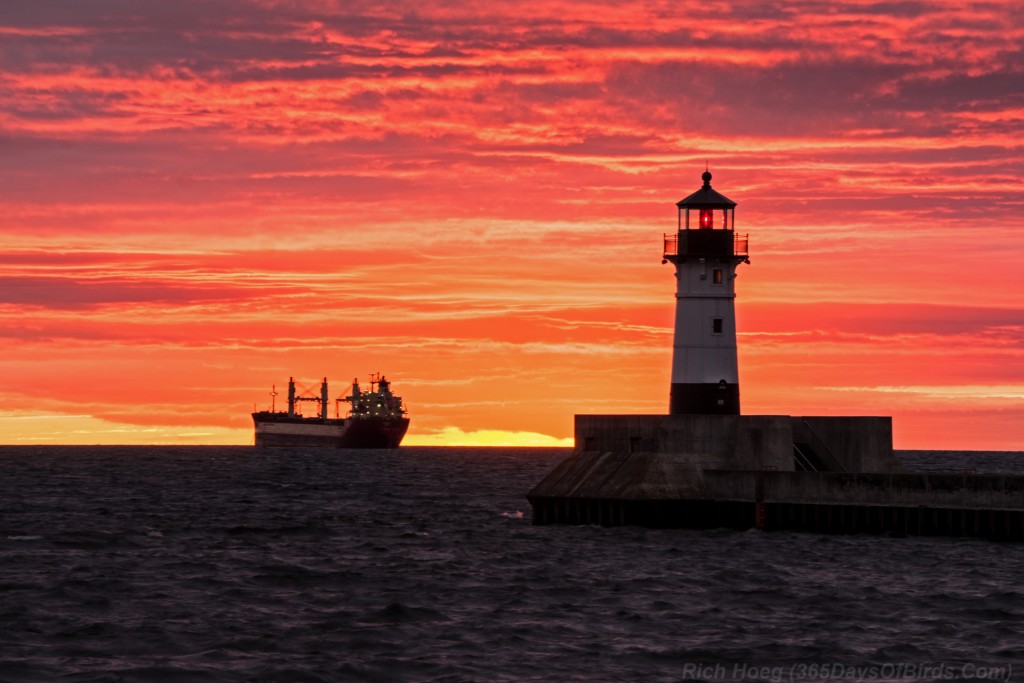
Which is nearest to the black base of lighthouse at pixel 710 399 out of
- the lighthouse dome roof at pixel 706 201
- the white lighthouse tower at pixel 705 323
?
the white lighthouse tower at pixel 705 323

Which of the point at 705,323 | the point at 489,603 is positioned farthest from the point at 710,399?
the point at 489,603

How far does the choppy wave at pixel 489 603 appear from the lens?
87.0 ft

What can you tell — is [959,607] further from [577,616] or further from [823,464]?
[823,464]

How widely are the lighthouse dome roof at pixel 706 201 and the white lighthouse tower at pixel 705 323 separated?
→ 1.05m

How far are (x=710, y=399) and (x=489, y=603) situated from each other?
19588 mm

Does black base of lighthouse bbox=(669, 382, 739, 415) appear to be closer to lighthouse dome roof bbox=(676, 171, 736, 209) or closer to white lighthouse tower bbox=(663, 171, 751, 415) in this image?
white lighthouse tower bbox=(663, 171, 751, 415)

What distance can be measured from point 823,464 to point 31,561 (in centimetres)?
2629

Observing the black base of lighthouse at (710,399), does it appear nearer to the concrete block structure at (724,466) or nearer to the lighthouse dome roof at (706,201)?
the concrete block structure at (724,466)

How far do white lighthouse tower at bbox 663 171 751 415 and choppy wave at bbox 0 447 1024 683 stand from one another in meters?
5.95

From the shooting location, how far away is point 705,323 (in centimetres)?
5166

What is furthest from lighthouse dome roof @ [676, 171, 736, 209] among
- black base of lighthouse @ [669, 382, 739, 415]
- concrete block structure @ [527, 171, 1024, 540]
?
black base of lighthouse @ [669, 382, 739, 415]

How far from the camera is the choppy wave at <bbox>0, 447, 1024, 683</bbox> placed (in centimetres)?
2652

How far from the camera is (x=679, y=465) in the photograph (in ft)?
158

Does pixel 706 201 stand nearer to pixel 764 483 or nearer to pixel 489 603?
pixel 764 483
